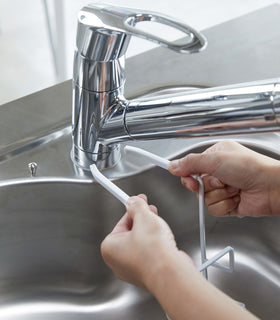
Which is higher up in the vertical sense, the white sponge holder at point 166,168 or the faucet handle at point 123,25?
the faucet handle at point 123,25

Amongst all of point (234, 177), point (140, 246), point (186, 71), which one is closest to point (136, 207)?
point (140, 246)

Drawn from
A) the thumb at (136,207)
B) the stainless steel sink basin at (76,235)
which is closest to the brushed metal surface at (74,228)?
the stainless steel sink basin at (76,235)

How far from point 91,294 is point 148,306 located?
0.21ft

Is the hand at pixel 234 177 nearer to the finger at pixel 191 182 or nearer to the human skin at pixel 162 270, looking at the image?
the finger at pixel 191 182

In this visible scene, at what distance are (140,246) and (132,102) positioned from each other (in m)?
0.16

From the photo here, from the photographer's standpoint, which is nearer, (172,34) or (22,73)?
(22,73)

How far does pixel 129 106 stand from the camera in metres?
0.46

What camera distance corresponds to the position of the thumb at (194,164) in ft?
1.57

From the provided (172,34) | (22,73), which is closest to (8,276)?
(22,73)

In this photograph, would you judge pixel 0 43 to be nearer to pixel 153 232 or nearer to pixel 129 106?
pixel 129 106

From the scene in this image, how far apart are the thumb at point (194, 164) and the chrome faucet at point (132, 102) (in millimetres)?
41

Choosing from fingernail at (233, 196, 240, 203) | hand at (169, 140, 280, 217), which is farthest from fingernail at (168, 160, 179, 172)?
fingernail at (233, 196, 240, 203)

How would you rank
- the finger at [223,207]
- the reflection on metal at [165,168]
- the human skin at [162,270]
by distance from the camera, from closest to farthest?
the human skin at [162,270]
the reflection on metal at [165,168]
the finger at [223,207]

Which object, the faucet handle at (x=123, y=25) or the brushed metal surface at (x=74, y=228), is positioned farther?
the brushed metal surface at (x=74, y=228)
